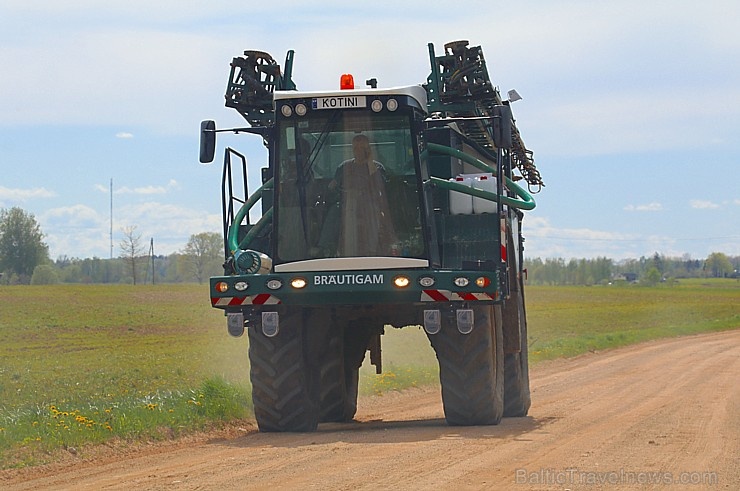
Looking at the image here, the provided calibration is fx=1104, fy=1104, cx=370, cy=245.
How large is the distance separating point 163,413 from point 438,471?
4722 millimetres

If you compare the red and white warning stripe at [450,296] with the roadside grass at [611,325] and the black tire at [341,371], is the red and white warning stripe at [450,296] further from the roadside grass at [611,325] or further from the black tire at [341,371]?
the roadside grass at [611,325]

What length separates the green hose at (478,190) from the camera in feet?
40.5

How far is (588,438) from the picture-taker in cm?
1055

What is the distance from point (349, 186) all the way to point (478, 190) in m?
1.51

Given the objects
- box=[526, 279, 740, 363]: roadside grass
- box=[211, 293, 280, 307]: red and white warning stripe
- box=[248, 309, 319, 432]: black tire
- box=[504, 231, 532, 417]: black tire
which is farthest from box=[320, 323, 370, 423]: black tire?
box=[526, 279, 740, 363]: roadside grass

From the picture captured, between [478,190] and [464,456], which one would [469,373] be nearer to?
[478,190]

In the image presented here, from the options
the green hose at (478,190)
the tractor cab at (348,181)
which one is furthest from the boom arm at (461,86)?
the tractor cab at (348,181)

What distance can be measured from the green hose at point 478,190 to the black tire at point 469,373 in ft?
4.42

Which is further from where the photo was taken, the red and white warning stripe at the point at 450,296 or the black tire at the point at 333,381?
the black tire at the point at 333,381

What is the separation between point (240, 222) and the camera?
42.1ft

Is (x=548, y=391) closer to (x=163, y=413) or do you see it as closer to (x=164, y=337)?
(x=163, y=413)

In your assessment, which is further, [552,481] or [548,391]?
[548,391]

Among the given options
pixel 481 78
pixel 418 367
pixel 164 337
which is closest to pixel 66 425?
pixel 481 78

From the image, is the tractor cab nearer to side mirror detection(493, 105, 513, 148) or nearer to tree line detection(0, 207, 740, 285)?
side mirror detection(493, 105, 513, 148)
